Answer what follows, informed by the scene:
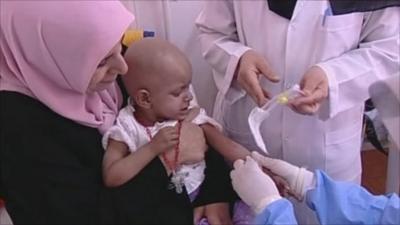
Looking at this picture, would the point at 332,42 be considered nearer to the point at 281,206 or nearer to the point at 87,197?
the point at 281,206

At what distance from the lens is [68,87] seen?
4.07 feet

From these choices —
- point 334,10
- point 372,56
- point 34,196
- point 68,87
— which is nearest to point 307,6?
point 334,10

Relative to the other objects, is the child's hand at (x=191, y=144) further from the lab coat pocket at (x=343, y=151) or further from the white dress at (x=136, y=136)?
the lab coat pocket at (x=343, y=151)

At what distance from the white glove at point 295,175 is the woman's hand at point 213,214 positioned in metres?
0.16

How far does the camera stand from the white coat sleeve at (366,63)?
4.29ft

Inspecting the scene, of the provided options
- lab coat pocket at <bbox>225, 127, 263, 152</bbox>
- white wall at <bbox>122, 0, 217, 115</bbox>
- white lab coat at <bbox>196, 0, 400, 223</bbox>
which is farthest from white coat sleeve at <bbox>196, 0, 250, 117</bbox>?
white wall at <bbox>122, 0, 217, 115</bbox>

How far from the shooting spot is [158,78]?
52.6 inches

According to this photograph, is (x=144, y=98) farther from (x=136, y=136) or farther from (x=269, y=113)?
(x=269, y=113)

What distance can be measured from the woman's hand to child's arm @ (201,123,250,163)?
0.41ft

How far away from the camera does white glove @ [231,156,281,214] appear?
1.13m

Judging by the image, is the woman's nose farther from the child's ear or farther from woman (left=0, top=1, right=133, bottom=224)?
the child's ear

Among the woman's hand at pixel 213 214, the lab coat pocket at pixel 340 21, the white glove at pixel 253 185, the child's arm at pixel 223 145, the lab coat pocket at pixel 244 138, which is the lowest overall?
the woman's hand at pixel 213 214

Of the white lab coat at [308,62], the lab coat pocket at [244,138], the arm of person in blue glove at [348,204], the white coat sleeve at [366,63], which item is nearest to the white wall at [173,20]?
the white lab coat at [308,62]

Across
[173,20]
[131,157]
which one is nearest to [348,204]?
[131,157]
